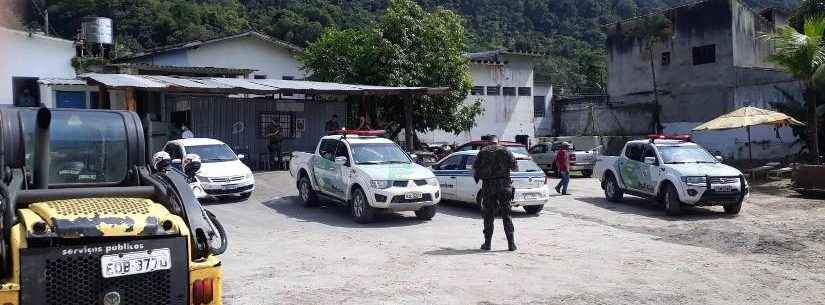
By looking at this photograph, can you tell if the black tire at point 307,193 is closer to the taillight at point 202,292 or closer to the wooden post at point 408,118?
the wooden post at point 408,118

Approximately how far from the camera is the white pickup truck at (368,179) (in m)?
12.8

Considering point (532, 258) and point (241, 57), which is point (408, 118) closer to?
point (241, 57)

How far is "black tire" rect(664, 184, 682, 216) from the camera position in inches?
567

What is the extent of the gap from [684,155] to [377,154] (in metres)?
6.91

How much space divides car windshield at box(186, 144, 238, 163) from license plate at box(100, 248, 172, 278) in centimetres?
1191

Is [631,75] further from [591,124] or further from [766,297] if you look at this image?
[766,297]

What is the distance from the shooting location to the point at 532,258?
9.70 meters

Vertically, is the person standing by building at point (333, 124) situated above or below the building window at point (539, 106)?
below

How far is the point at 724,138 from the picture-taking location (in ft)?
102

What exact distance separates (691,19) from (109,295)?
37994 mm

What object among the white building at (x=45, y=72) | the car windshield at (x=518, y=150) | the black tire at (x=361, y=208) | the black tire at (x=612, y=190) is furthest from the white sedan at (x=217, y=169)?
the white building at (x=45, y=72)

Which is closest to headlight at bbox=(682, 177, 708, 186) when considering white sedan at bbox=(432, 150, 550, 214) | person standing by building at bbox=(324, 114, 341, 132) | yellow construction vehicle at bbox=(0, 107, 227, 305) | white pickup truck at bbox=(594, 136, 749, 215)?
white pickup truck at bbox=(594, 136, 749, 215)

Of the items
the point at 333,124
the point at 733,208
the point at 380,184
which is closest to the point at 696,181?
the point at 733,208

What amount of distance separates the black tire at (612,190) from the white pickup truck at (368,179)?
565 centimetres
